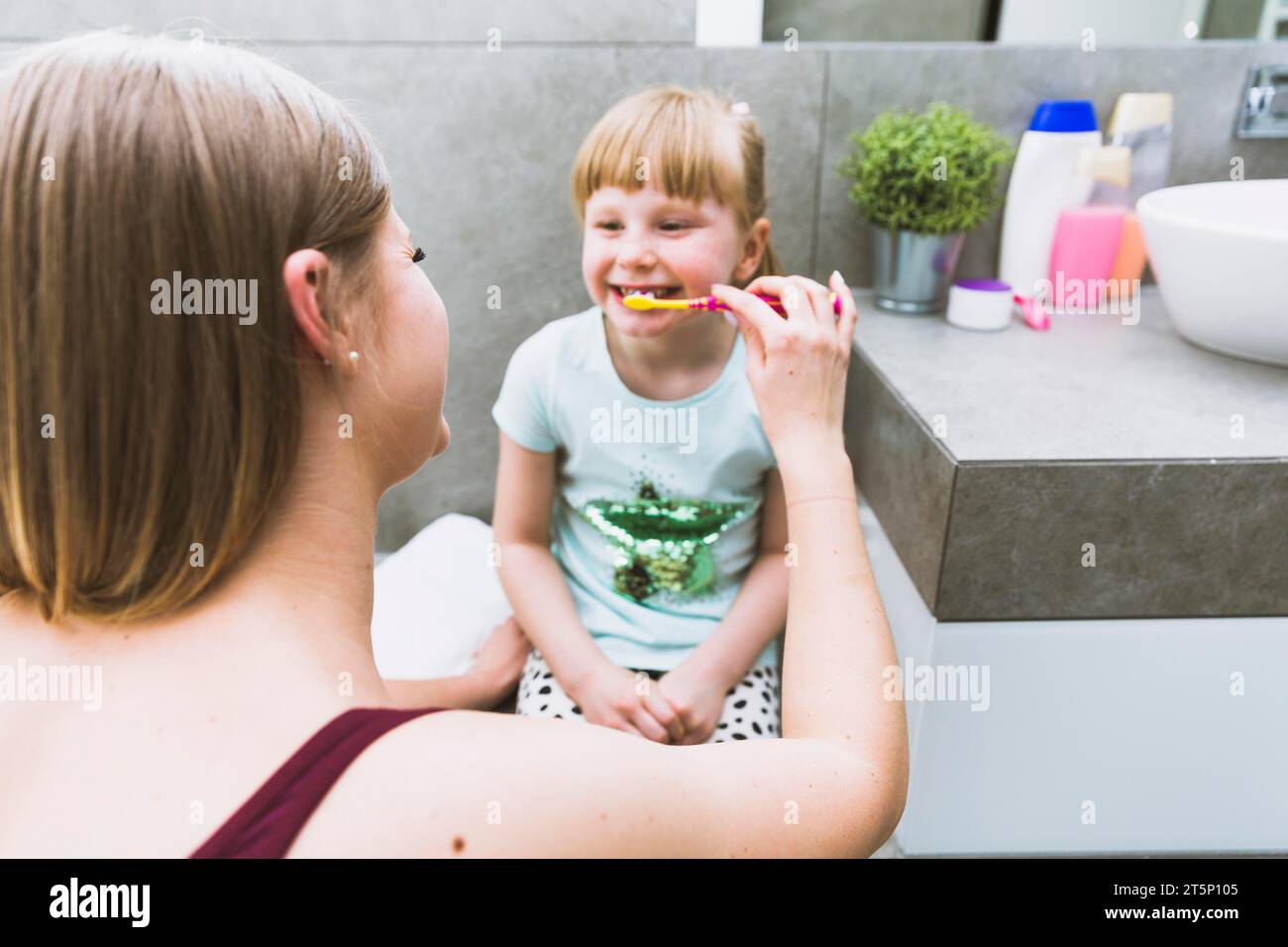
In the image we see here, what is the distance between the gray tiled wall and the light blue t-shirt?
0.91 feet

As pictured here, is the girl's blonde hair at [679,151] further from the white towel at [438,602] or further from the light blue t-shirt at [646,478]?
the white towel at [438,602]

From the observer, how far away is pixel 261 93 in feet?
1.58

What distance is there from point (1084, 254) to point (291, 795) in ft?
4.16

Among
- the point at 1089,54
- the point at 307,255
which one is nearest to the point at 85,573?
the point at 307,255

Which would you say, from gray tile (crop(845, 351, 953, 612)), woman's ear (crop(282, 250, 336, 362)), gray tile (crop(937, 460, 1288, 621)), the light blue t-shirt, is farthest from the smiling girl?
woman's ear (crop(282, 250, 336, 362))

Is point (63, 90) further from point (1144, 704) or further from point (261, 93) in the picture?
point (1144, 704)

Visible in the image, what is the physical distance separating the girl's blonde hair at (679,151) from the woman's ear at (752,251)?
0.07 ft

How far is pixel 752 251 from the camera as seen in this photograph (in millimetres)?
1115

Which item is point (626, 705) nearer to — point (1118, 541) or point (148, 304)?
point (1118, 541)

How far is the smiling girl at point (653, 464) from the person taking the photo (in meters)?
1.02

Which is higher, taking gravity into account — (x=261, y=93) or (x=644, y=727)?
(x=261, y=93)

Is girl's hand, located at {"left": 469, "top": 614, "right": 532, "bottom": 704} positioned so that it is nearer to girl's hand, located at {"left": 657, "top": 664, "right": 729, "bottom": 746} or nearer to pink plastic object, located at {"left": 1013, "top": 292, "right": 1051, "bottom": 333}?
girl's hand, located at {"left": 657, "top": 664, "right": 729, "bottom": 746}

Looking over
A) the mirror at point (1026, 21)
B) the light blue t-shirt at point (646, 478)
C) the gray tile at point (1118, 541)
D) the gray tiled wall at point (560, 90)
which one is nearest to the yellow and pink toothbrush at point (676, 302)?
the light blue t-shirt at point (646, 478)
